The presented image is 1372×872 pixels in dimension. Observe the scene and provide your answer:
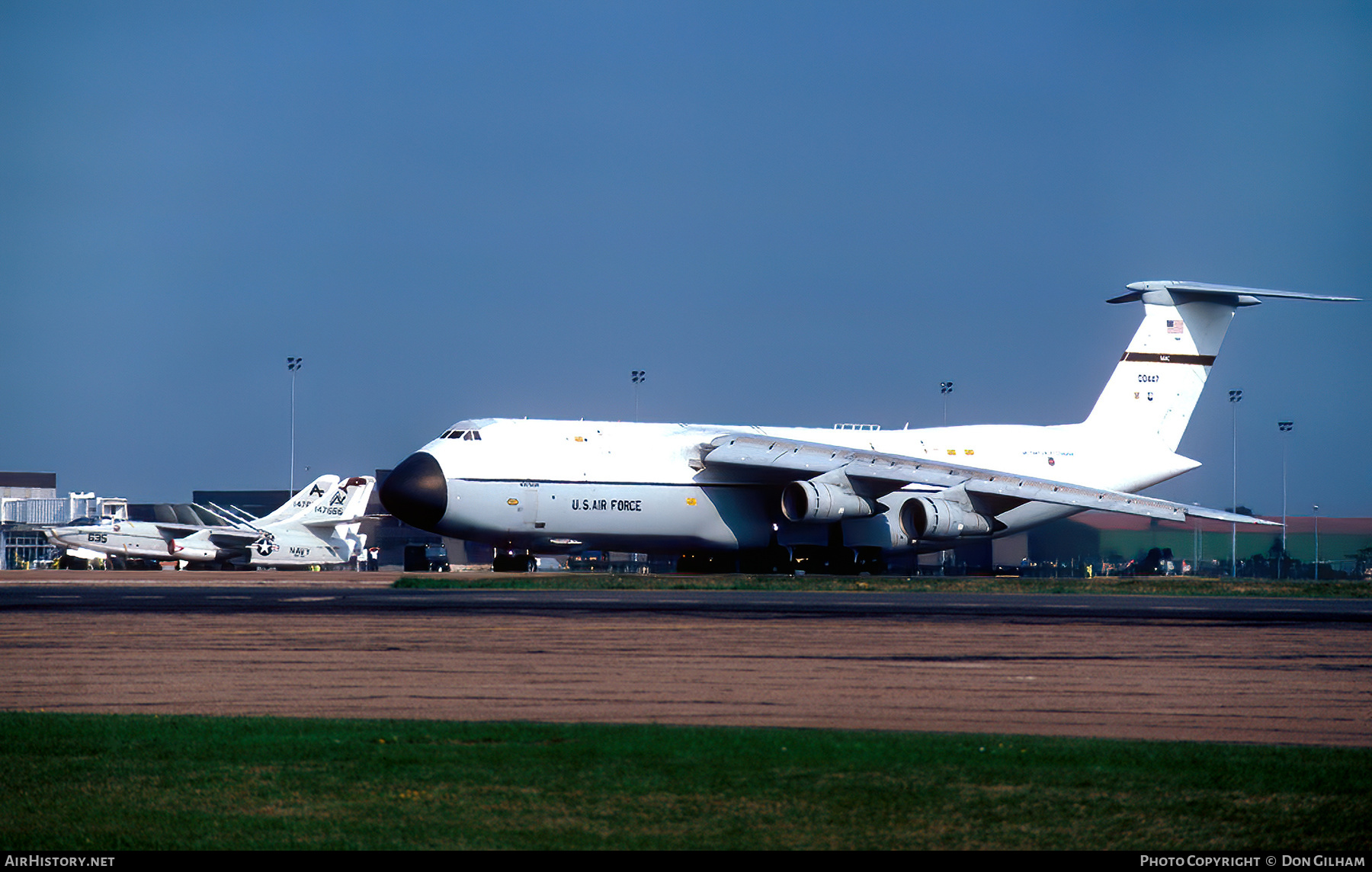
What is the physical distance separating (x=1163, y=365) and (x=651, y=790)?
39.3m

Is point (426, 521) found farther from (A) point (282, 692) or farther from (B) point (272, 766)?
(B) point (272, 766)

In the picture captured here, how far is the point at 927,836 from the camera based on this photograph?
22.6 feet

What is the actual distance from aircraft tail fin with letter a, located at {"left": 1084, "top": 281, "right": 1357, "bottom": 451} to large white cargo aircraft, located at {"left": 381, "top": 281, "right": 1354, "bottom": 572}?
5 centimetres

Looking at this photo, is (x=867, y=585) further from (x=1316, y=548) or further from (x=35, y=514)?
(x=35, y=514)

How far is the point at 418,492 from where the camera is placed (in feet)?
117

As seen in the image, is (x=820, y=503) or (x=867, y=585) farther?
(x=820, y=503)

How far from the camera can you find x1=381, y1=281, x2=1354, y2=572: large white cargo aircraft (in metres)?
36.3

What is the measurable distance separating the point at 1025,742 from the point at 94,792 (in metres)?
6.10

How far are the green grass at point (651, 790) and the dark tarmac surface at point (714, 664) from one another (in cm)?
115

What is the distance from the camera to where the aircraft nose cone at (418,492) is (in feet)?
117

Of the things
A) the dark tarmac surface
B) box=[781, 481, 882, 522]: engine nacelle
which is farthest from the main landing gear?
the dark tarmac surface

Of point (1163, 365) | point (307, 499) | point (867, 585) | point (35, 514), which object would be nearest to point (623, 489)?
point (867, 585)

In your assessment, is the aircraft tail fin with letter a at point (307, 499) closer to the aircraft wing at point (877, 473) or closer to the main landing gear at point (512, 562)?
the main landing gear at point (512, 562)

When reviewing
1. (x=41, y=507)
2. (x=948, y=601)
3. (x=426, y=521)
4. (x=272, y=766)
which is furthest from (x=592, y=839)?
(x=41, y=507)
